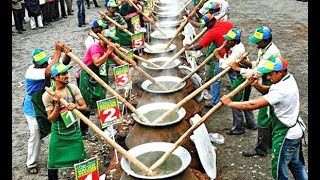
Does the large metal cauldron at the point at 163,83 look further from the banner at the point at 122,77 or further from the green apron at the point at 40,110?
the green apron at the point at 40,110

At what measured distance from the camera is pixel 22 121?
30.0 ft

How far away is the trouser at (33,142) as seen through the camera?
687 cm

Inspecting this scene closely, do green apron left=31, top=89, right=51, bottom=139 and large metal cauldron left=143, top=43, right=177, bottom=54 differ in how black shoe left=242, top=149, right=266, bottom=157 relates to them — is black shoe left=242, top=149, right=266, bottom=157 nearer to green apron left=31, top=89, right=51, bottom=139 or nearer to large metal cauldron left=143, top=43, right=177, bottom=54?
large metal cauldron left=143, top=43, right=177, bottom=54

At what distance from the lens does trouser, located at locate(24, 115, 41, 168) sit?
22.5 ft

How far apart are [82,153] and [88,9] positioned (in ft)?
54.4

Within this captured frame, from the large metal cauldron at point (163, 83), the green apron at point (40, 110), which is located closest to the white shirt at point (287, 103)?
the large metal cauldron at point (163, 83)

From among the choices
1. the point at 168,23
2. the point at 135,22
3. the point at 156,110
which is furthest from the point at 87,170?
the point at 168,23

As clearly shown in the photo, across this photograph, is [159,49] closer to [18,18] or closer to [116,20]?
[116,20]

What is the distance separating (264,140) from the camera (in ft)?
23.8

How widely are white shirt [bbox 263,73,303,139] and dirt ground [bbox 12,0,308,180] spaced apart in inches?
66.2

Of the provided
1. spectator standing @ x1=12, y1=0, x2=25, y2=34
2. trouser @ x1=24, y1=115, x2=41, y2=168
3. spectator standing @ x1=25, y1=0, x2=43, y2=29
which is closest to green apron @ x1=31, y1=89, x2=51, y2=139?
trouser @ x1=24, y1=115, x2=41, y2=168

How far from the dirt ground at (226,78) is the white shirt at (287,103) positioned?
1681mm
